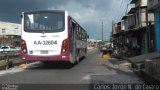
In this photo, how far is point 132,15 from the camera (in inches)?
2058

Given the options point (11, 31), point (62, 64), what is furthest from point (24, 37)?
point (11, 31)

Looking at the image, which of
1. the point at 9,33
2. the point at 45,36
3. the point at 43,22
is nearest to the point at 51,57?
the point at 45,36

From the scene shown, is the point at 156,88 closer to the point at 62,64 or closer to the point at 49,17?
the point at 49,17

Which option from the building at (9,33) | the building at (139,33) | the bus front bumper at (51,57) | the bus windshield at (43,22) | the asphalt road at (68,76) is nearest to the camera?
the asphalt road at (68,76)

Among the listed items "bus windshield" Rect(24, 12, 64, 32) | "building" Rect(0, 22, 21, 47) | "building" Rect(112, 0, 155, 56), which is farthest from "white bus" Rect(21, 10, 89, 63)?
"building" Rect(0, 22, 21, 47)

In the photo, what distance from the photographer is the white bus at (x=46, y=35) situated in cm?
2119

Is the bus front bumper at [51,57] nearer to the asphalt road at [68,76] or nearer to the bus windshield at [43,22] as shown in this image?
the asphalt road at [68,76]

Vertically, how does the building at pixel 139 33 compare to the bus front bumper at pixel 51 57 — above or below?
above

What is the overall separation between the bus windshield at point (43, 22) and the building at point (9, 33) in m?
67.0

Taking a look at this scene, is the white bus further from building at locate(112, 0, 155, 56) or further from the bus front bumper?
building at locate(112, 0, 155, 56)

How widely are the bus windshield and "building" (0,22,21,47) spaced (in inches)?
2638

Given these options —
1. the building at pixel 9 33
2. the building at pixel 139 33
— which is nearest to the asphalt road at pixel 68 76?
the building at pixel 139 33

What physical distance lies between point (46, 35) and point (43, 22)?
0.81 metres

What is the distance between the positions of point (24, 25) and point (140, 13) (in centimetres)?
2535
